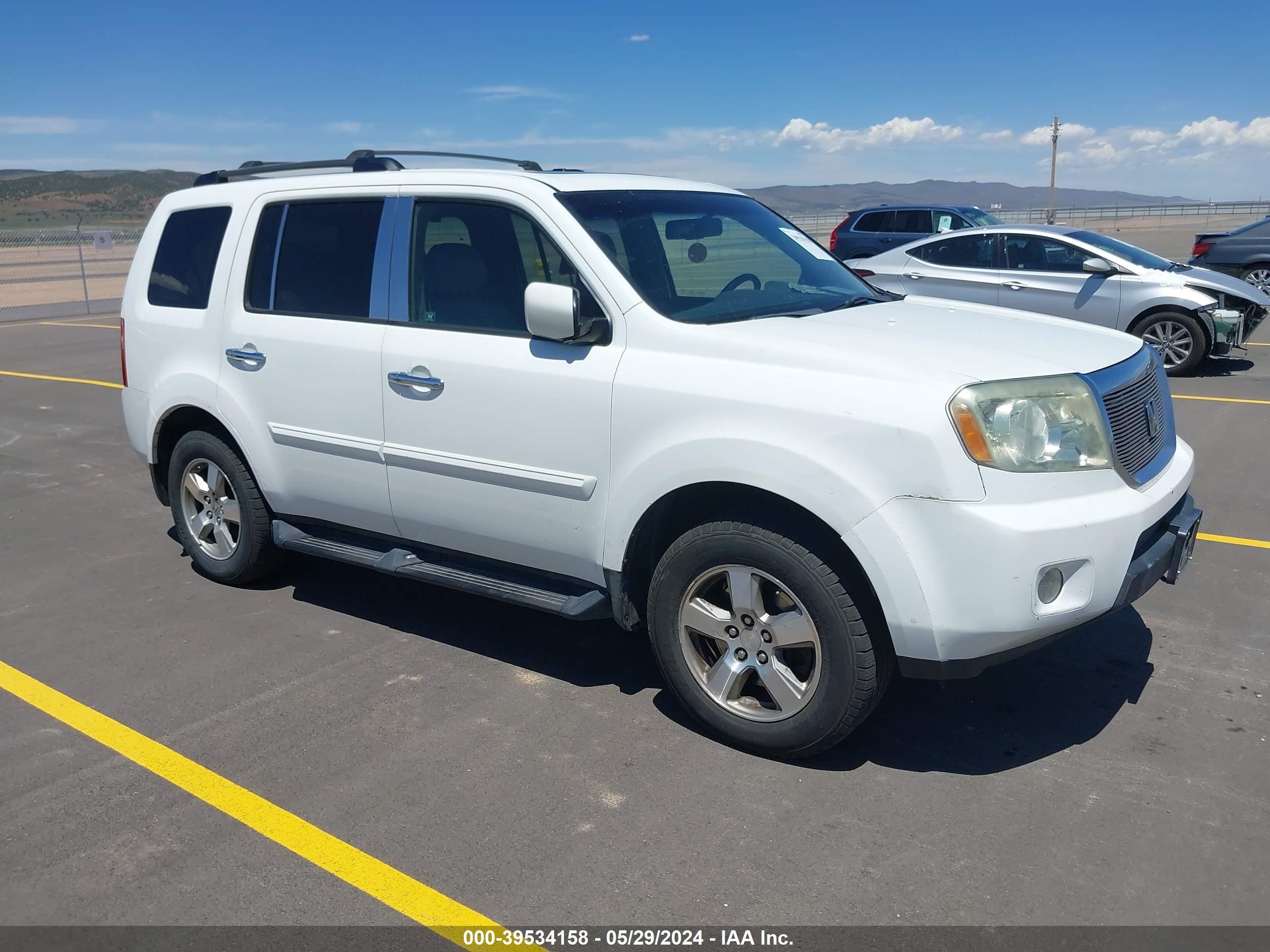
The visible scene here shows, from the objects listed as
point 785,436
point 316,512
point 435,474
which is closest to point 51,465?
point 316,512

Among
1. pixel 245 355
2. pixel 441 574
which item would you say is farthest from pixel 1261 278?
pixel 245 355

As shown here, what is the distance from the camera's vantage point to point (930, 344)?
371cm

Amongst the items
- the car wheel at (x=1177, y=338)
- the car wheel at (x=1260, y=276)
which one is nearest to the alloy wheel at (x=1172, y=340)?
the car wheel at (x=1177, y=338)

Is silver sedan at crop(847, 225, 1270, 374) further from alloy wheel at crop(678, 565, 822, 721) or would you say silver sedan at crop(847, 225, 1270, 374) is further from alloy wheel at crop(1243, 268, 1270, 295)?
alloy wheel at crop(678, 565, 822, 721)

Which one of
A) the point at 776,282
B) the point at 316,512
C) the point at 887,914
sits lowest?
the point at 887,914

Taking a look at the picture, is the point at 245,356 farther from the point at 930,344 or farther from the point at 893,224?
the point at 893,224

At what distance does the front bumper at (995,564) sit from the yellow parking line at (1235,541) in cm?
296

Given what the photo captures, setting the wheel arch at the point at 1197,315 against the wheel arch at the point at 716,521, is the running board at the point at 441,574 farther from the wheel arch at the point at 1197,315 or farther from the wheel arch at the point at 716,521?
the wheel arch at the point at 1197,315

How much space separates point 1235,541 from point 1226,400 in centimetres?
479

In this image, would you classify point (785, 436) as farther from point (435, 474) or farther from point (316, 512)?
point (316, 512)

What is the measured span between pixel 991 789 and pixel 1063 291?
9134 mm

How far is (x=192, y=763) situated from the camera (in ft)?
12.5
